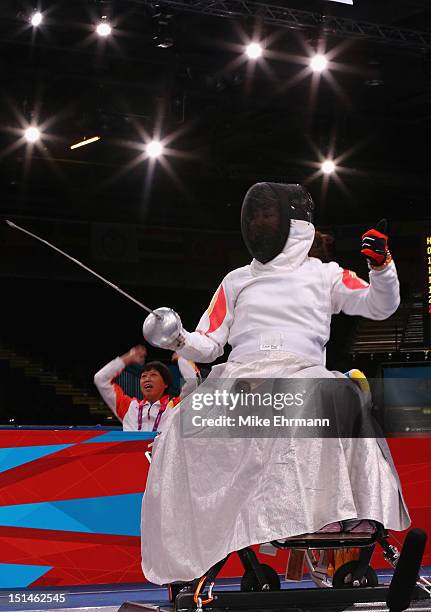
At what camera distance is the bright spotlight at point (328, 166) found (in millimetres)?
16781

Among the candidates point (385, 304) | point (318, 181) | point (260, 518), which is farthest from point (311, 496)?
point (318, 181)

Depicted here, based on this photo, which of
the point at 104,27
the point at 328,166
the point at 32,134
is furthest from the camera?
the point at 328,166

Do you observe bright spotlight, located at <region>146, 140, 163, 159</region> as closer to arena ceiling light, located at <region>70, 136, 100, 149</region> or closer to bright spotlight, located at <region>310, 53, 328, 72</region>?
arena ceiling light, located at <region>70, 136, 100, 149</region>

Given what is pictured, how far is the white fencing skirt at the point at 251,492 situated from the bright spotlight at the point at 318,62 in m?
8.96

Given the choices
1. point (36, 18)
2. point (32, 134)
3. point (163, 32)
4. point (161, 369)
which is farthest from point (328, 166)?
point (161, 369)

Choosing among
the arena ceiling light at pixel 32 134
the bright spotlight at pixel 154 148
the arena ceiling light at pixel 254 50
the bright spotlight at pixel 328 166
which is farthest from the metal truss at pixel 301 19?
the bright spotlight at pixel 328 166

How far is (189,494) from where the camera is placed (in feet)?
12.1

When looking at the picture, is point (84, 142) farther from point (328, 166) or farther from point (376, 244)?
point (376, 244)

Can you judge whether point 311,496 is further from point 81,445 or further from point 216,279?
point 216,279

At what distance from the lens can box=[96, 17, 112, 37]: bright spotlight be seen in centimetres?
1100

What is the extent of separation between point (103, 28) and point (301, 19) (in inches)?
81.2

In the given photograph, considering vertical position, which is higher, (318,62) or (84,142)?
(84,142)

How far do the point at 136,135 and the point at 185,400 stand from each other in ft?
39.6

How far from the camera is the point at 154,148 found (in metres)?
16.1
